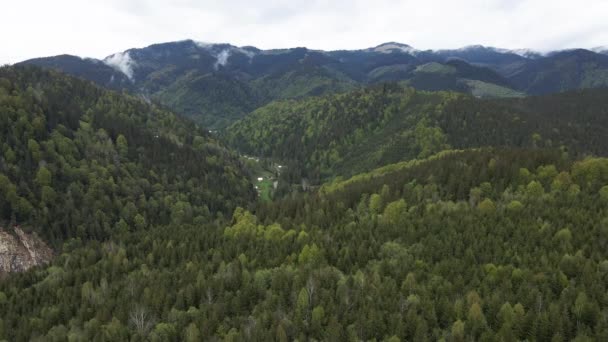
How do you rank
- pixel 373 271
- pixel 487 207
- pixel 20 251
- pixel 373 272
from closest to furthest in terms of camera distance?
pixel 373 272, pixel 373 271, pixel 487 207, pixel 20 251

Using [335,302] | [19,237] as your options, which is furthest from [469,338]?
[19,237]

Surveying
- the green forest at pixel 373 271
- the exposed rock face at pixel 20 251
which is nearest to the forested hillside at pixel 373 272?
the green forest at pixel 373 271

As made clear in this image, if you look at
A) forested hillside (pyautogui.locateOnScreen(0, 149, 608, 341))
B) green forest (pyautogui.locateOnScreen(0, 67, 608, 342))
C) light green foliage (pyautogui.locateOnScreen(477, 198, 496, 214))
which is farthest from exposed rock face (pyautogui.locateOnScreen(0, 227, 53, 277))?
light green foliage (pyautogui.locateOnScreen(477, 198, 496, 214))

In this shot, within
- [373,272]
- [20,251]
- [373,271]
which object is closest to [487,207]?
[373,271]

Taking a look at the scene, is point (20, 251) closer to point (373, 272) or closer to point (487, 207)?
point (373, 272)

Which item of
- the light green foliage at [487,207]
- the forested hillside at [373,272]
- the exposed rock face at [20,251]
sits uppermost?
the light green foliage at [487,207]

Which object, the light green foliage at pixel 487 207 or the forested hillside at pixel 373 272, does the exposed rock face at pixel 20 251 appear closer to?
the forested hillside at pixel 373 272

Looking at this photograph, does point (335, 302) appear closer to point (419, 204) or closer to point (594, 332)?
point (594, 332)
